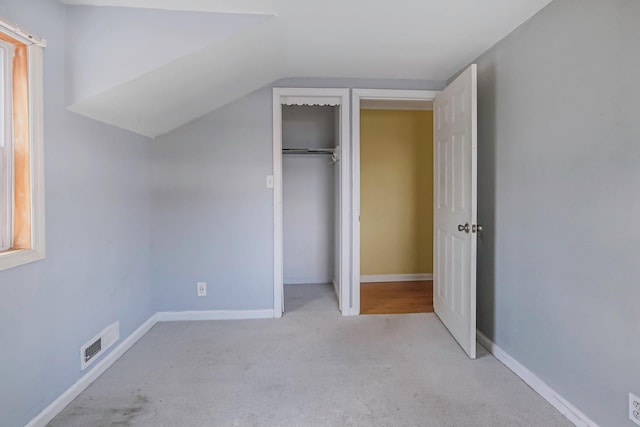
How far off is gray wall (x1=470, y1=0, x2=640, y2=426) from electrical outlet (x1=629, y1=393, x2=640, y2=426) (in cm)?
3

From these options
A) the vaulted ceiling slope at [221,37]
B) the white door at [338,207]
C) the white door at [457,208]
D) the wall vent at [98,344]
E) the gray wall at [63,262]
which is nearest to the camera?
the gray wall at [63,262]

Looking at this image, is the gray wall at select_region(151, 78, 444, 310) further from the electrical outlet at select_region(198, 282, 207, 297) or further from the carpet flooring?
the carpet flooring

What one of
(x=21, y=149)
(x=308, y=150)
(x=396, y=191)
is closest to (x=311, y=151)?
(x=308, y=150)

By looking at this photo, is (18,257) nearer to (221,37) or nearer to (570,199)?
(221,37)

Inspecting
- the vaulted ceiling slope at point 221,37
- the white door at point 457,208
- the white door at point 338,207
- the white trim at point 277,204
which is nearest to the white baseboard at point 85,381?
the white trim at point 277,204

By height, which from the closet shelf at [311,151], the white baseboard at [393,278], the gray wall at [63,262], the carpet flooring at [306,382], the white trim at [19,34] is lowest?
the carpet flooring at [306,382]

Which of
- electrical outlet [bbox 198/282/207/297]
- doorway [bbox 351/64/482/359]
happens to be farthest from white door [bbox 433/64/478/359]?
electrical outlet [bbox 198/282/207/297]

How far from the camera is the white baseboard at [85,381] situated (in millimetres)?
1573

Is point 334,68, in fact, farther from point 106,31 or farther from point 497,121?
point 106,31

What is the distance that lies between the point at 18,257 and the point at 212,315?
5.52 feet

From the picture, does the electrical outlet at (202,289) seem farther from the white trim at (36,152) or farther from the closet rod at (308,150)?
the closet rod at (308,150)

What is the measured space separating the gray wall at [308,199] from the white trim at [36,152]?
2530mm

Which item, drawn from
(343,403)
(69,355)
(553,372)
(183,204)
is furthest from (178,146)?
(553,372)

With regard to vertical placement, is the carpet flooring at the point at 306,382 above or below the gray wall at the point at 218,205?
below
